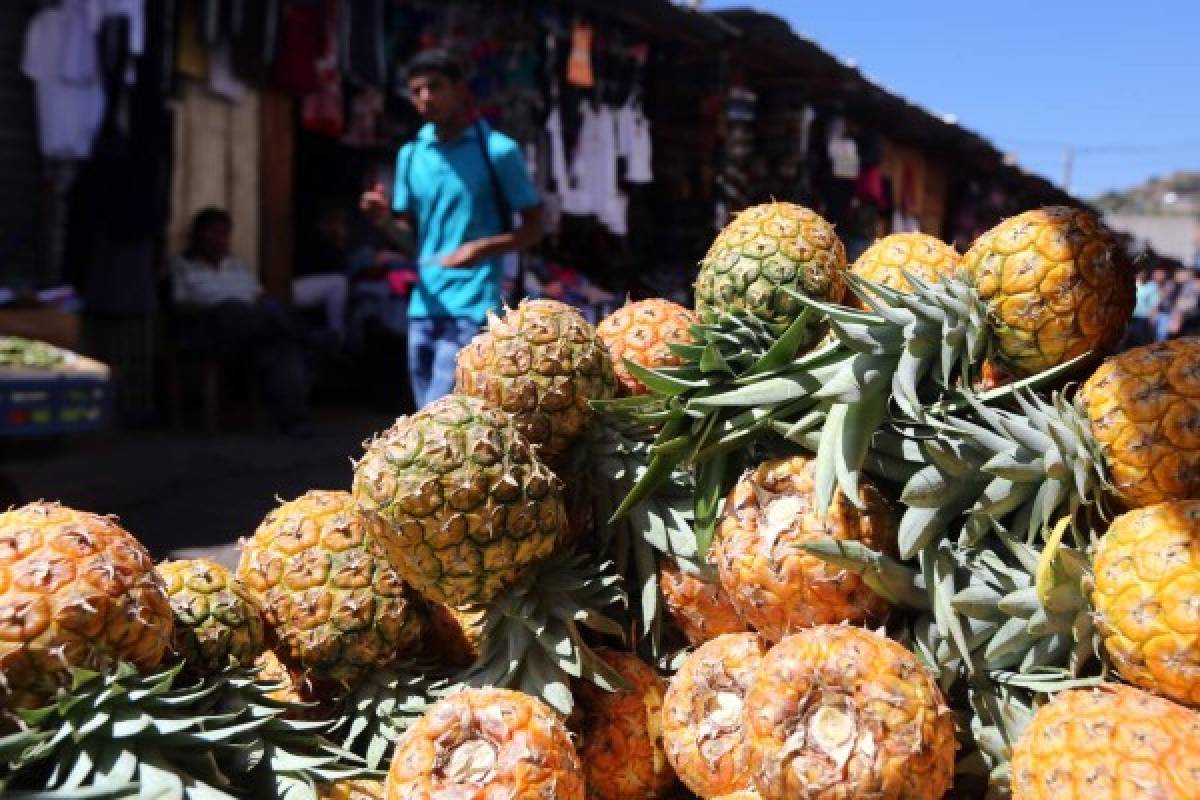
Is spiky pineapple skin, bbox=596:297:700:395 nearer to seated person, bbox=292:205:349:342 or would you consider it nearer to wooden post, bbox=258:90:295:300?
seated person, bbox=292:205:349:342

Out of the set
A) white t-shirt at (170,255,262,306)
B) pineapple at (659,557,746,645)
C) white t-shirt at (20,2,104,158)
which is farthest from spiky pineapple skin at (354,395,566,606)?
white t-shirt at (170,255,262,306)

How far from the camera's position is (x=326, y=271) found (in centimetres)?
1066

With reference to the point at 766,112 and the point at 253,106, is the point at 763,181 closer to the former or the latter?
the point at 766,112

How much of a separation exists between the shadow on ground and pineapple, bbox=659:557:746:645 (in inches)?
165

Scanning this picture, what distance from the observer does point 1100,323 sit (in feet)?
6.67

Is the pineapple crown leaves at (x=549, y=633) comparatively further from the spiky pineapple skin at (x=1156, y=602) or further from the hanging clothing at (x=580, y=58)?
the hanging clothing at (x=580, y=58)

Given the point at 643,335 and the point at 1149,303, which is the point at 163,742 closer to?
the point at 643,335

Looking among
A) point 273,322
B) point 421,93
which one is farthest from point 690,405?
point 273,322

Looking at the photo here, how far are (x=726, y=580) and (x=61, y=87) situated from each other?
25.4ft

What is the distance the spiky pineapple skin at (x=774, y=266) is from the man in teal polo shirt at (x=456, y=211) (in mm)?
3167

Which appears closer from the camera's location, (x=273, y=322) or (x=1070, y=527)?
(x=1070, y=527)

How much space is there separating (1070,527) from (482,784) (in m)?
1.11

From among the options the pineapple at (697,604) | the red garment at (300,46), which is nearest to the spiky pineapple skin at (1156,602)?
the pineapple at (697,604)

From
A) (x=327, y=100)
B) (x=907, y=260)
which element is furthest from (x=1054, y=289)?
(x=327, y=100)
